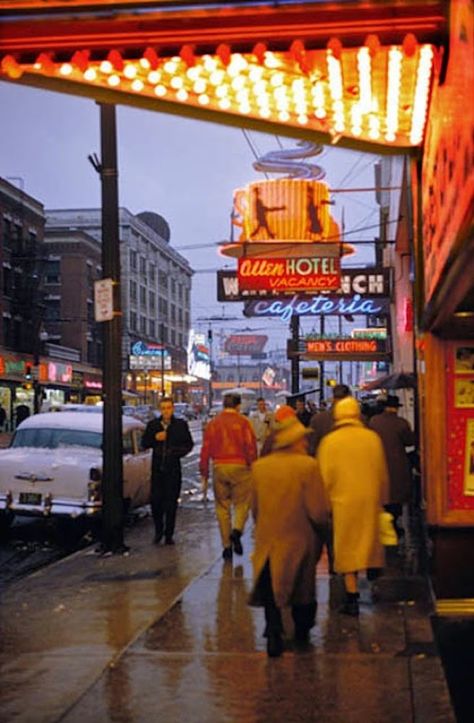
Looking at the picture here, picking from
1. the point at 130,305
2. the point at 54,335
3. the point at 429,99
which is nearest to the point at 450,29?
the point at 429,99

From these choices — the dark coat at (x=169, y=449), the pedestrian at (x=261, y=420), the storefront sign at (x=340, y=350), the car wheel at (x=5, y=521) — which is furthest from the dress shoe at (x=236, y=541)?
the storefront sign at (x=340, y=350)

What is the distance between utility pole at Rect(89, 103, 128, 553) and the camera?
11.1 meters

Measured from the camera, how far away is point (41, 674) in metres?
6.42

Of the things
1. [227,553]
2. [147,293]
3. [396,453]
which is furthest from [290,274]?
[147,293]

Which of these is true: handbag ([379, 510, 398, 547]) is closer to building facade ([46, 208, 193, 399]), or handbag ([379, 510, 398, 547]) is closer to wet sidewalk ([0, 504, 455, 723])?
wet sidewalk ([0, 504, 455, 723])

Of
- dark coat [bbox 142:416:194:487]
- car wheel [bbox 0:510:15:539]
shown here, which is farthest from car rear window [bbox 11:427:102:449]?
dark coat [bbox 142:416:194:487]

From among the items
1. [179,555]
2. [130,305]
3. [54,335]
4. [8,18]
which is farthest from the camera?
[130,305]

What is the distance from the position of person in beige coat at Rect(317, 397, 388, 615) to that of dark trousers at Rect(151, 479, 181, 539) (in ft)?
13.7

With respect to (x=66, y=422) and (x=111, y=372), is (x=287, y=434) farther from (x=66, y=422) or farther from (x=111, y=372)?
(x=66, y=422)

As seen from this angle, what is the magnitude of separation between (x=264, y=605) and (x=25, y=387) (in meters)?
48.4

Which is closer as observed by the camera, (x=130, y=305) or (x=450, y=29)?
(x=450, y=29)

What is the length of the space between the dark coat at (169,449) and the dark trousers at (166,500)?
3 centimetres

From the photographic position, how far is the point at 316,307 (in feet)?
76.3

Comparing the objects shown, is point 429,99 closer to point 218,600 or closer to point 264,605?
point 264,605
